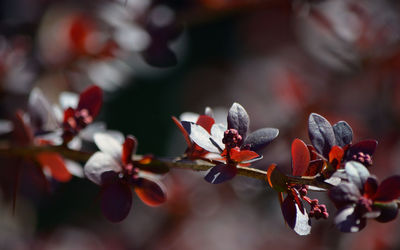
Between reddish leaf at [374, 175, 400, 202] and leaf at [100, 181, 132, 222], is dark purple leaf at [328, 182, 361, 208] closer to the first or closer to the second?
reddish leaf at [374, 175, 400, 202]

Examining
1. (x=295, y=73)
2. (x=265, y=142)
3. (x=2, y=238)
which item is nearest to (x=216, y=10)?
(x=295, y=73)

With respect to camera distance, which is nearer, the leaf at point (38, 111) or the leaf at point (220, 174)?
the leaf at point (220, 174)

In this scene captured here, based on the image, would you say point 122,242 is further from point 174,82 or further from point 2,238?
point 174,82

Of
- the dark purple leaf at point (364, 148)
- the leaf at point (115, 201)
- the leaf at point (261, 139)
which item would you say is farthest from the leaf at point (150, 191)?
the dark purple leaf at point (364, 148)

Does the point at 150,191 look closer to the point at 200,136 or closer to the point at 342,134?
the point at 200,136

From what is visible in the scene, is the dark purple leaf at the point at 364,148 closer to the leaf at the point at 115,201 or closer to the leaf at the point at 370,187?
the leaf at the point at 370,187

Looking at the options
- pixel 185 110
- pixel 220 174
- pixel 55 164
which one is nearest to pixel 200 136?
pixel 220 174
